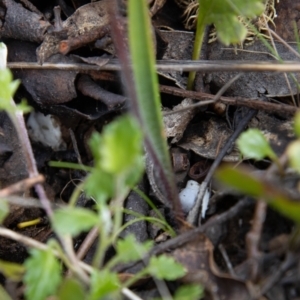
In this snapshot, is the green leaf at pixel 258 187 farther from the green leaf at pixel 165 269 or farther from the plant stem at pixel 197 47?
the plant stem at pixel 197 47

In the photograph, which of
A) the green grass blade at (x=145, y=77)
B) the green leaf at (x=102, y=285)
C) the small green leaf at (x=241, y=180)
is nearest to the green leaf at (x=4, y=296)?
the green leaf at (x=102, y=285)

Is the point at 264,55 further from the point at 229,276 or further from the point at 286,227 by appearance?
the point at 229,276

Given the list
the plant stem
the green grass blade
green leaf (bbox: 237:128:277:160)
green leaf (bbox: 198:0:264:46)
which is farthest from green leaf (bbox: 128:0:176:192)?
the plant stem

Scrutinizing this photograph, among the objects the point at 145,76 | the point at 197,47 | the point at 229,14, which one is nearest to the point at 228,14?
the point at 229,14

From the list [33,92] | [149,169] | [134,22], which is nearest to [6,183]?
[33,92]

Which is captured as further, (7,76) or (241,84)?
(241,84)

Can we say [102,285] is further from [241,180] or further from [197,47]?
[197,47]
